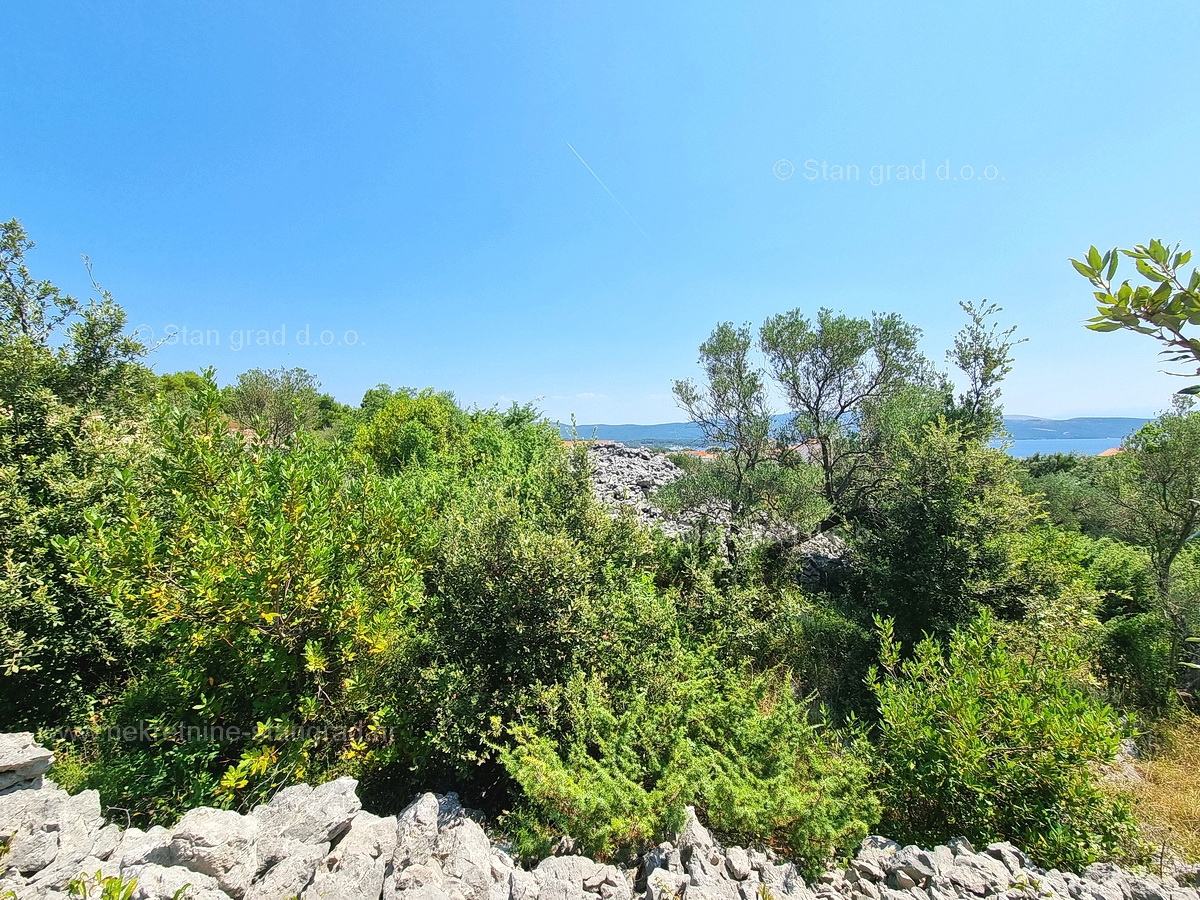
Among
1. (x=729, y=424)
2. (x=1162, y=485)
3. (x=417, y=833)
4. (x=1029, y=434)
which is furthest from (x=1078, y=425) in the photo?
(x=417, y=833)

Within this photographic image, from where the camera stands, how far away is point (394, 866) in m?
3.37

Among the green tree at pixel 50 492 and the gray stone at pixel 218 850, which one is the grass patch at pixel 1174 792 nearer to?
the gray stone at pixel 218 850

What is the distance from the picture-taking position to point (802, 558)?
10781 mm

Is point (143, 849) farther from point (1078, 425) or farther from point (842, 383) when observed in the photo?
point (1078, 425)

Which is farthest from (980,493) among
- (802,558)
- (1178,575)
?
(1178,575)

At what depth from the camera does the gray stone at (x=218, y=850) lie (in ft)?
9.63

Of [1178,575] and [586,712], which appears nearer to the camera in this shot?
[586,712]

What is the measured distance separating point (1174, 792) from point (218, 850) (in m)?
10.4

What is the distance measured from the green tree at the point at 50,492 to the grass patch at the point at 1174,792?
1196cm

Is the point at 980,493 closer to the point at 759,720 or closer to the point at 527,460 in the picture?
the point at 759,720

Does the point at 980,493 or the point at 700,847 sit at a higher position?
the point at 980,493

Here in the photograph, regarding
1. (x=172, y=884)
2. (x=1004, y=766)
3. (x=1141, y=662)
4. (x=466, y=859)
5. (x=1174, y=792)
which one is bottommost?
(x=1174, y=792)

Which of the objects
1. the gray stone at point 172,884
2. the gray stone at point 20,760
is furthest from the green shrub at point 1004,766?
the gray stone at point 20,760

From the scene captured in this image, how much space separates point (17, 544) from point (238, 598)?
362 centimetres
